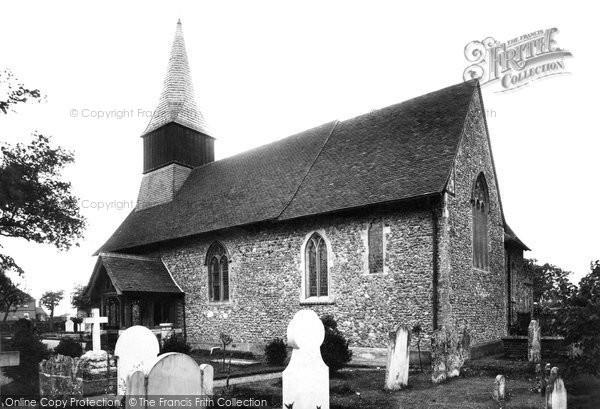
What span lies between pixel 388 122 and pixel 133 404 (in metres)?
16.0

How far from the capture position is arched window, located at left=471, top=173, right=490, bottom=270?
1812 centimetres

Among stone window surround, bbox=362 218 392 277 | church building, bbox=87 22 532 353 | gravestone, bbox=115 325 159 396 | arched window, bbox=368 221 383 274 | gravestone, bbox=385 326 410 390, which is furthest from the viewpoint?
arched window, bbox=368 221 383 274

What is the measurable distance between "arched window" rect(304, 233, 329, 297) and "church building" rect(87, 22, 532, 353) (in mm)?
39

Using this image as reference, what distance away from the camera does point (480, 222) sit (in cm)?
1866

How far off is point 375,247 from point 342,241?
49.5 inches

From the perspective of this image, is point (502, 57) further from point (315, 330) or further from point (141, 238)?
point (141, 238)

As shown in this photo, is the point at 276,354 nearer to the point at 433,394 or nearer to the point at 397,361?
the point at 397,361

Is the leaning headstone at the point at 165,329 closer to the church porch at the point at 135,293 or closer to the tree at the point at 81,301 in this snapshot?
the church porch at the point at 135,293

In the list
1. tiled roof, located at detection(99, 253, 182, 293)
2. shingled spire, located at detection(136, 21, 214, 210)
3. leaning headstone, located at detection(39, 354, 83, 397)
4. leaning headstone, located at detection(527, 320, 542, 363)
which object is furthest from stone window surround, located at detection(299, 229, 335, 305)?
shingled spire, located at detection(136, 21, 214, 210)

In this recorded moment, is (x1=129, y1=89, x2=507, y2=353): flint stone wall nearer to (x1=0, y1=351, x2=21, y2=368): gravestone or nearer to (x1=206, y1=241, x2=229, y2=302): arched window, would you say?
(x1=206, y1=241, x2=229, y2=302): arched window

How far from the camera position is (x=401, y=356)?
11.3 m

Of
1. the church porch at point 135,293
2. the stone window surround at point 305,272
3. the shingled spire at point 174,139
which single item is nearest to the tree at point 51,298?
the shingled spire at point 174,139

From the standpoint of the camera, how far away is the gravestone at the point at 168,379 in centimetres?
670

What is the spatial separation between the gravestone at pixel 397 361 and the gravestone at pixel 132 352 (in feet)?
16.3
